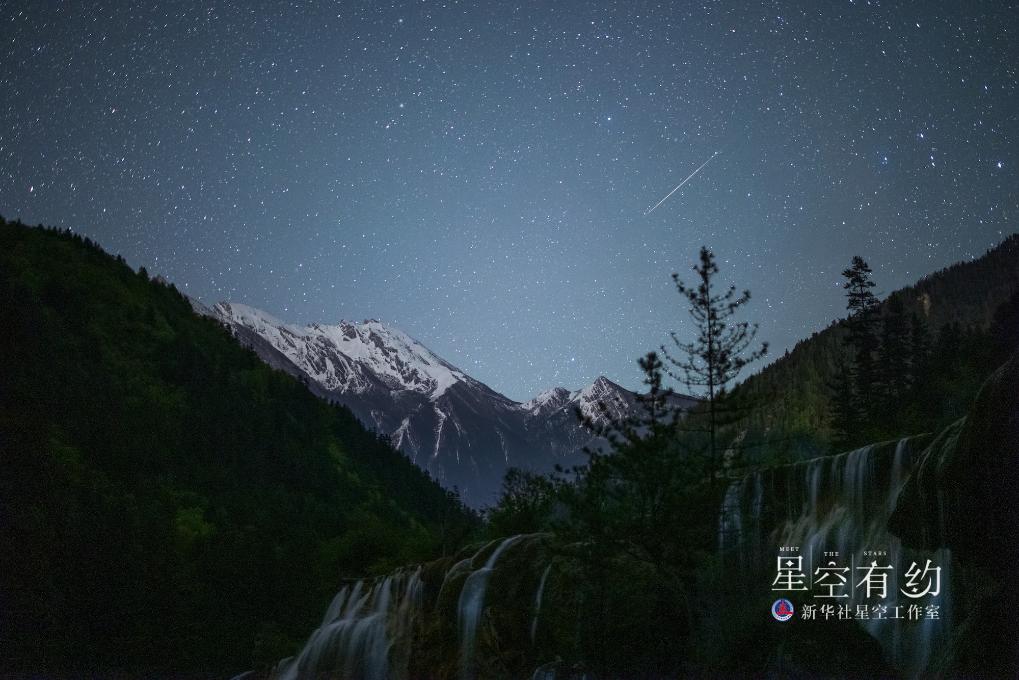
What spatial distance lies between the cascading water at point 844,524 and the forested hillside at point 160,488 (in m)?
35.7

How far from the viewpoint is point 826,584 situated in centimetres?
1521

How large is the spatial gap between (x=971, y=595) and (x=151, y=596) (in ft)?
184

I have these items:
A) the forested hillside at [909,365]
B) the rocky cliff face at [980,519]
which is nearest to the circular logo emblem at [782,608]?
the rocky cliff face at [980,519]

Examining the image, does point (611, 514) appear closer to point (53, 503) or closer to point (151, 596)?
point (53, 503)

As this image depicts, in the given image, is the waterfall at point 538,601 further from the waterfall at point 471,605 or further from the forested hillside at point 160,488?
the forested hillside at point 160,488

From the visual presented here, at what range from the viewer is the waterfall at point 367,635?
2520 centimetres

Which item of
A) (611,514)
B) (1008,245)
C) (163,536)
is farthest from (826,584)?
(1008,245)

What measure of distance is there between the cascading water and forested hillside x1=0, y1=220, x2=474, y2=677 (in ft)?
117

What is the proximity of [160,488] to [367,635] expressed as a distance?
83917mm

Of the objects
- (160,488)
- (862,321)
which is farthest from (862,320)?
(160,488)

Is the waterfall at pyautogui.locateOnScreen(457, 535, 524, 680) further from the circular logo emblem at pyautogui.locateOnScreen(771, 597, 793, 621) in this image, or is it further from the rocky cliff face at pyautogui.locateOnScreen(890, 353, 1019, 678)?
the rocky cliff face at pyautogui.locateOnScreen(890, 353, 1019, 678)

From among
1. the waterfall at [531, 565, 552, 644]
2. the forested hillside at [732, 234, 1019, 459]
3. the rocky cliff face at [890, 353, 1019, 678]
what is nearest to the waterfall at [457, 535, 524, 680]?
the waterfall at [531, 565, 552, 644]

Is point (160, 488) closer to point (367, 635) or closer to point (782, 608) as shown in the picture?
point (367, 635)

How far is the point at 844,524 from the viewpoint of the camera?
18016mm
